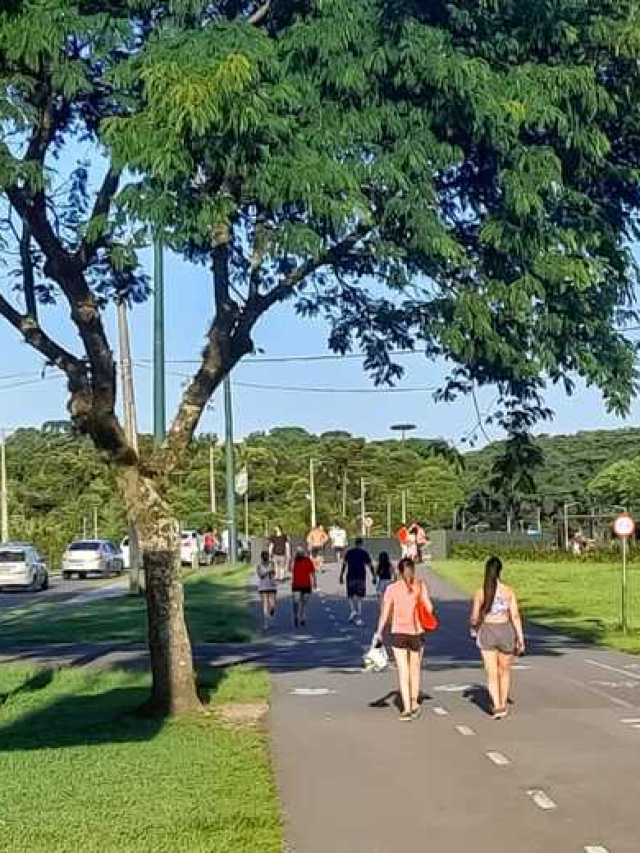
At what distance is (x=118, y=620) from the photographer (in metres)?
33.3

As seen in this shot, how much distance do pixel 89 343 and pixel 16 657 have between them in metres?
9.38

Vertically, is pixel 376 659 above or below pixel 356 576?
below

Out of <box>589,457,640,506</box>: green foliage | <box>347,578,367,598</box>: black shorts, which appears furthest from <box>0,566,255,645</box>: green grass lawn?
<box>589,457,640,506</box>: green foliage

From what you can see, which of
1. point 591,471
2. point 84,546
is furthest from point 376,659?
point 591,471

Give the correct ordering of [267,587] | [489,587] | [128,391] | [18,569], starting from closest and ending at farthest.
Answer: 1. [489,587]
2. [267,587]
3. [128,391]
4. [18,569]

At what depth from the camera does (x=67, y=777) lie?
1194 centimetres

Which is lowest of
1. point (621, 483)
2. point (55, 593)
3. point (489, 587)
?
point (55, 593)

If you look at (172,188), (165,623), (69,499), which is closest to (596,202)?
(172,188)

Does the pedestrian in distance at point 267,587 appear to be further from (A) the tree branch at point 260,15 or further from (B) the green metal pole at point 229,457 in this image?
(B) the green metal pole at point 229,457

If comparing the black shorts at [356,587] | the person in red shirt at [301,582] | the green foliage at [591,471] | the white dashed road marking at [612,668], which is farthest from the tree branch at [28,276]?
the green foliage at [591,471]

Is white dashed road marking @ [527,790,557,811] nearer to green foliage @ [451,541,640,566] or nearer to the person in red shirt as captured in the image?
the person in red shirt

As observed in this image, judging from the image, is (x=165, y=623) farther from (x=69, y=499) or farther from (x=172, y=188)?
(x=69, y=499)

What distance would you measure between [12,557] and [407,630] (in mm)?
36136

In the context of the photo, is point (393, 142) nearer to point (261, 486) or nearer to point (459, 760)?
point (459, 760)
